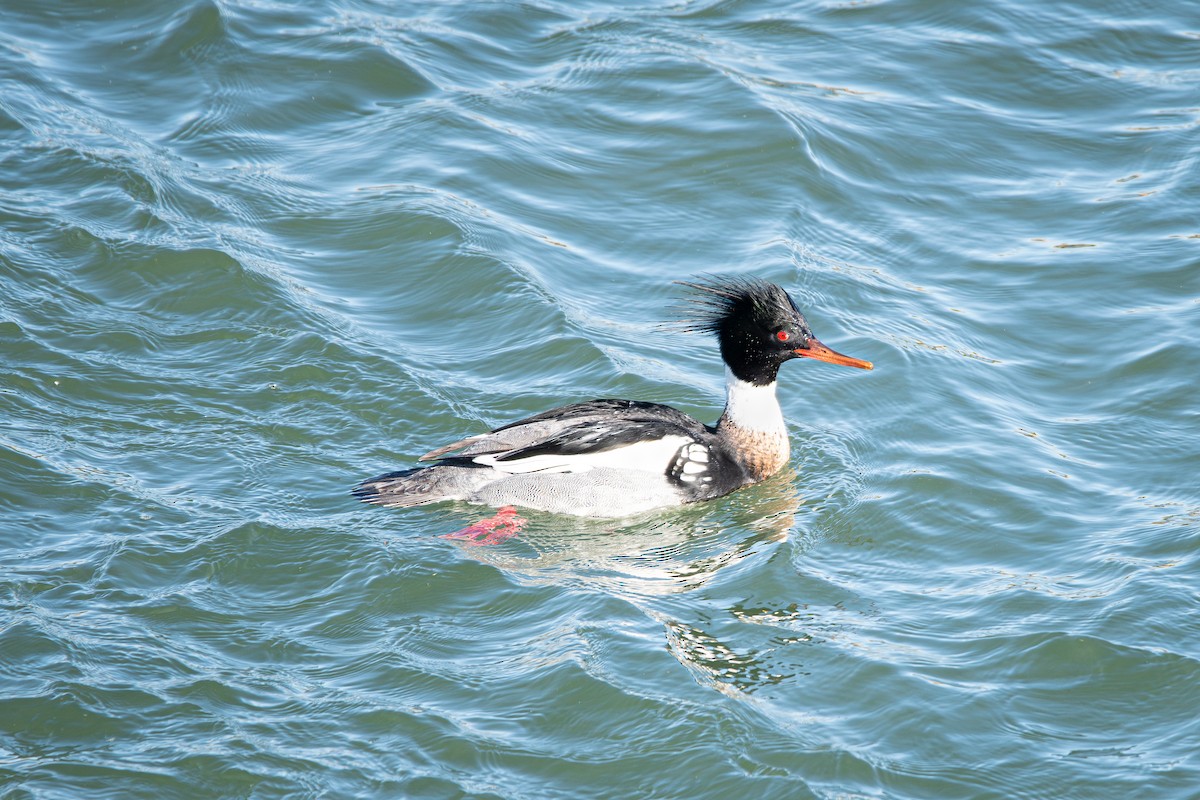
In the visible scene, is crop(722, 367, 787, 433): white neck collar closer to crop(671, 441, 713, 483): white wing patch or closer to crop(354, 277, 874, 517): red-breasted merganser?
crop(354, 277, 874, 517): red-breasted merganser

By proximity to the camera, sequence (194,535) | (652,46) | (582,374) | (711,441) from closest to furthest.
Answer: (194,535)
(711,441)
(582,374)
(652,46)

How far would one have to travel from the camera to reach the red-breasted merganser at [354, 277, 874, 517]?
28.8 ft

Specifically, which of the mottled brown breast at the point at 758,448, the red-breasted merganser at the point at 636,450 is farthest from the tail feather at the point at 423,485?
the mottled brown breast at the point at 758,448

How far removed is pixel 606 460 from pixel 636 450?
0.22 meters

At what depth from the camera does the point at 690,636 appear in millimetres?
7555

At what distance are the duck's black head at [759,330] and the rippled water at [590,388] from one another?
2.70 ft

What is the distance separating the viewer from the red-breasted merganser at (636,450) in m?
8.79

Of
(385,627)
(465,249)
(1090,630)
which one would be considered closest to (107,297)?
(465,249)

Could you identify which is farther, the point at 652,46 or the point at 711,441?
the point at 652,46

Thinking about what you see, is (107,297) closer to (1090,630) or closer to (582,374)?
(582,374)

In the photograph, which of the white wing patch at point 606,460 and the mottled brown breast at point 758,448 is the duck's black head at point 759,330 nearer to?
the mottled brown breast at point 758,448

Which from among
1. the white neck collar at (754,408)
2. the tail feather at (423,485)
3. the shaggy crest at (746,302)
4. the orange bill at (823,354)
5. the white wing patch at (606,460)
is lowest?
the tail feather at (423,485)

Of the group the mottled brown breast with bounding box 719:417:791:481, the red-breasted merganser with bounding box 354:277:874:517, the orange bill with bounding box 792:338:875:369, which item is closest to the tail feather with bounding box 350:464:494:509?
the red-breasted merganser with bounding box 354:277:874:517

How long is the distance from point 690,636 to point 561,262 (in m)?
4.79
